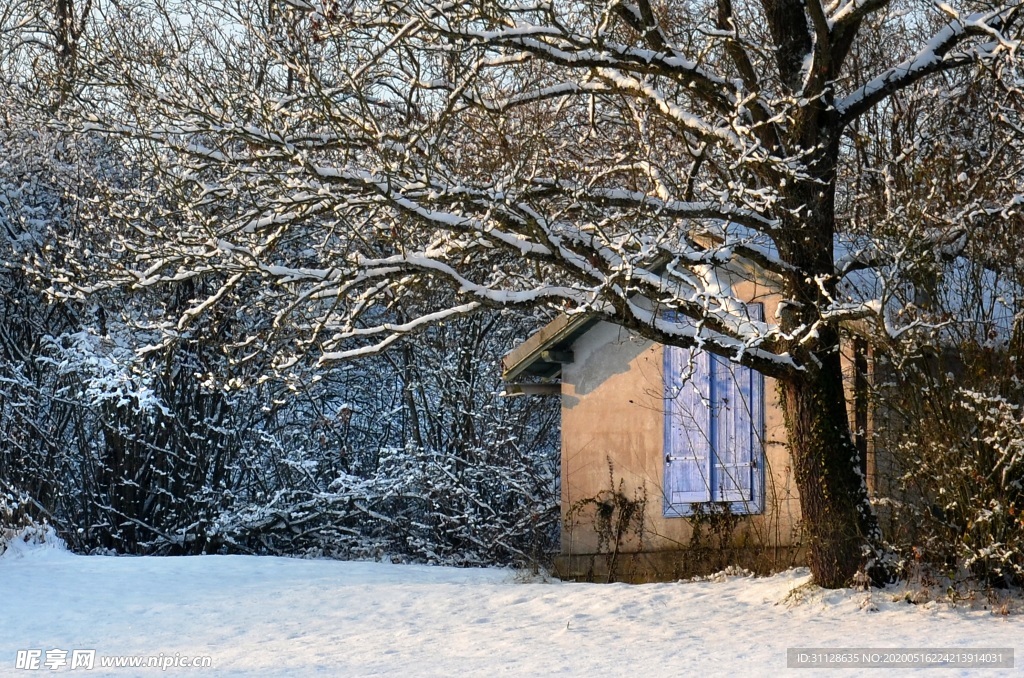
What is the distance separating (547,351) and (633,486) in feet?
6.18

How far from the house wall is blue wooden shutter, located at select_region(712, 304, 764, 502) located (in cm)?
13

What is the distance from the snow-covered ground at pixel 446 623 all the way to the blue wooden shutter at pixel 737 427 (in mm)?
1087

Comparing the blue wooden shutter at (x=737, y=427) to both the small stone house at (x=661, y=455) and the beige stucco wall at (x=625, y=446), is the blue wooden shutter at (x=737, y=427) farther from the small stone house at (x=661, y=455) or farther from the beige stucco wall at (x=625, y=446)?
the beige stucco wall at (x=625, y=446)

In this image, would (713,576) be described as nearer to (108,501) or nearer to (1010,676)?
(1010,676)

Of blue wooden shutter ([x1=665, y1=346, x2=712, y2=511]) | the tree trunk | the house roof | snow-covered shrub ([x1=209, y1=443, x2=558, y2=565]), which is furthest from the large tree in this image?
snow-covered shrub ([x1=209, y1=443, x2=558, y2=565])

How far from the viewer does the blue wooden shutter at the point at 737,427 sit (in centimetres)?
1198

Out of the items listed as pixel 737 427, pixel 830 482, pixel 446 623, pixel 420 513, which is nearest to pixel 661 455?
pixel 737 427

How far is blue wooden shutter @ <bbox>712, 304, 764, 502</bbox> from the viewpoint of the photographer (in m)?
12.0

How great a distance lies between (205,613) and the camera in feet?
35.6

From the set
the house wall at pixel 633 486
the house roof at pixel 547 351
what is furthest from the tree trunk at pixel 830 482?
the house roof at pixel 547 351

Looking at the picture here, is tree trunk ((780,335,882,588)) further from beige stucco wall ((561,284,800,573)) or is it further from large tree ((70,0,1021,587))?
beige stucco wall ((561,284,800,573))

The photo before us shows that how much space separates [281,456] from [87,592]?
6115mm

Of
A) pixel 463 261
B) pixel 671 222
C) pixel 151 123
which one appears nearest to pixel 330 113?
pixel 463 261

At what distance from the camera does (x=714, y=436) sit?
12.4m
